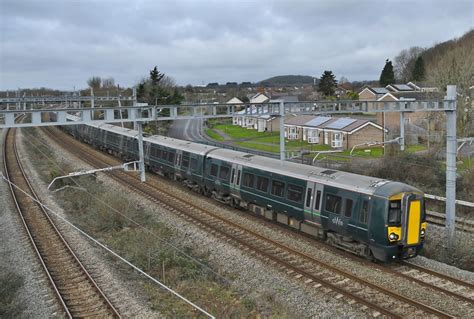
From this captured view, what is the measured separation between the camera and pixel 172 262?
46.5 feet

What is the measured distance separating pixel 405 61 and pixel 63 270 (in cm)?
12196

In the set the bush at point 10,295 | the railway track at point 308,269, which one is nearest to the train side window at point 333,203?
the railway track at point 308,269

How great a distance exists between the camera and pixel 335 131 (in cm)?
4541

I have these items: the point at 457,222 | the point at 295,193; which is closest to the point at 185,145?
the point at 295,193

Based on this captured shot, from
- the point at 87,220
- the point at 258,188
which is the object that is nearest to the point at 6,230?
the point at 87,220

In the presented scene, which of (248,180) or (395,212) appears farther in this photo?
(248,180)

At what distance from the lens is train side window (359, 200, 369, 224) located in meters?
13.6

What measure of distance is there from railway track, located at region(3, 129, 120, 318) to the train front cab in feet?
25.7

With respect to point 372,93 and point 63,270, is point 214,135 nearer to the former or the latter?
point 372,93

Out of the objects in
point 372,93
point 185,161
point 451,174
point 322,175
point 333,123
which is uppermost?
point 372,93

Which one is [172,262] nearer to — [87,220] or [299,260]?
[299,260]

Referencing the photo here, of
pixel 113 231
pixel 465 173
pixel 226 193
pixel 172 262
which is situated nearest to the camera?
pixel 172 262

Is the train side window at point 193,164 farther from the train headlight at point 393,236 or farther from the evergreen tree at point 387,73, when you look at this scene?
the evergreen tree at point 387,73

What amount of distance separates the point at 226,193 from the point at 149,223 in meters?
4.40
